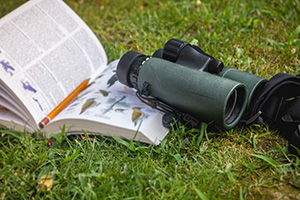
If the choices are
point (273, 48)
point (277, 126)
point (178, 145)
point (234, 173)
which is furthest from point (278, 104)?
point (273, 48)

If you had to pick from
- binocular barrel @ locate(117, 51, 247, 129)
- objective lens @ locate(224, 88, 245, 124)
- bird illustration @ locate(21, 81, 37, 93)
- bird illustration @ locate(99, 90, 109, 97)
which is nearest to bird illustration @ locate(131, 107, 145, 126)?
binocular barrel @ locate(117, 51, 247, 129)

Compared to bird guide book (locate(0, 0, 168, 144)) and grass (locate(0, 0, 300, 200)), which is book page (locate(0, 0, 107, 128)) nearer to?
bird guide book (locate(0, 0, 168, 144))

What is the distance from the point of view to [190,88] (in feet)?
4.97

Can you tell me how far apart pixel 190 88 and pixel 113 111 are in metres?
0.43

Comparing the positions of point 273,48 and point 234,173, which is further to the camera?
point 273,48

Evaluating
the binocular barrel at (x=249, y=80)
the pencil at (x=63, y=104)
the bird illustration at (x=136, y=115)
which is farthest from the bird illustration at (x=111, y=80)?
the binocular barrel at (x=249, y=80)

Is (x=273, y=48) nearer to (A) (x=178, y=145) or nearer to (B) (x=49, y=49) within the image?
(A) (x=178, y=145)

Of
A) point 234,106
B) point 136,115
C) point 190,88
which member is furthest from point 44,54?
point 234,106

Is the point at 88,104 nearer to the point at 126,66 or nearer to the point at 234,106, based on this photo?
the point at 126,66

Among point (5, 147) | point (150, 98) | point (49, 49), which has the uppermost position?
point (49, 49)

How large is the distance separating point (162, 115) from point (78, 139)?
456 mm

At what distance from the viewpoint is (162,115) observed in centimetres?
171

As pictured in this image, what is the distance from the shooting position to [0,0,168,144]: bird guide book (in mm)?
1691

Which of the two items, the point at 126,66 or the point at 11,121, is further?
the point at 11,121
